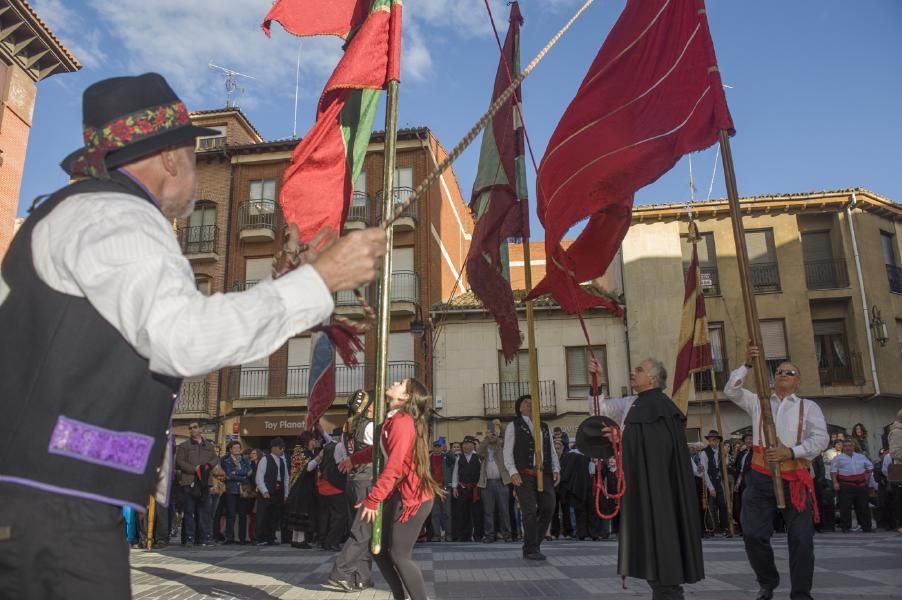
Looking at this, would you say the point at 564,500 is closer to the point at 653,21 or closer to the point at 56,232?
the point at 653,21

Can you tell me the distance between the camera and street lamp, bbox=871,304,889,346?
26250mm

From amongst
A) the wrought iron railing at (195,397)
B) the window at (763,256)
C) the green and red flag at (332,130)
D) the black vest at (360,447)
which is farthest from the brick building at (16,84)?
the window at (763,256)

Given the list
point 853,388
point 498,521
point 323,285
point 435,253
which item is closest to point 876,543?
point 498,521

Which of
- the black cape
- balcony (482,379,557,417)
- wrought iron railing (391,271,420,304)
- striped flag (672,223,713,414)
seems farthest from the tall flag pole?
wrought iron railing (391,271,420,304)

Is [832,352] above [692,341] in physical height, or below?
above

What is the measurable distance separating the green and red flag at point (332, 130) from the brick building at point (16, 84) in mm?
19256

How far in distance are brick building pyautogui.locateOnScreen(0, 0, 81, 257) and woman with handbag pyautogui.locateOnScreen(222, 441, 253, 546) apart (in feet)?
39.0

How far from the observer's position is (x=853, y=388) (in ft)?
85.3

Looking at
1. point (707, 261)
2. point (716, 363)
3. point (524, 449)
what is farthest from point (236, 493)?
point (707, 261)

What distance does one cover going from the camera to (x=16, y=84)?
888 inches

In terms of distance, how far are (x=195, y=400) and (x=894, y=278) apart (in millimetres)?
27331

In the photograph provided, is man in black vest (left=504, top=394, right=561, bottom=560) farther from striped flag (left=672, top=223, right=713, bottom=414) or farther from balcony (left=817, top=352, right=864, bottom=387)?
balcony (left=817, top=352, right=864, bottom=387)

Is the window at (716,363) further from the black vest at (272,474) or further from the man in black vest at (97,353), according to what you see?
the man in black vest at (97,353)

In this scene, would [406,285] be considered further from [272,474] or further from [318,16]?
[318,16]
